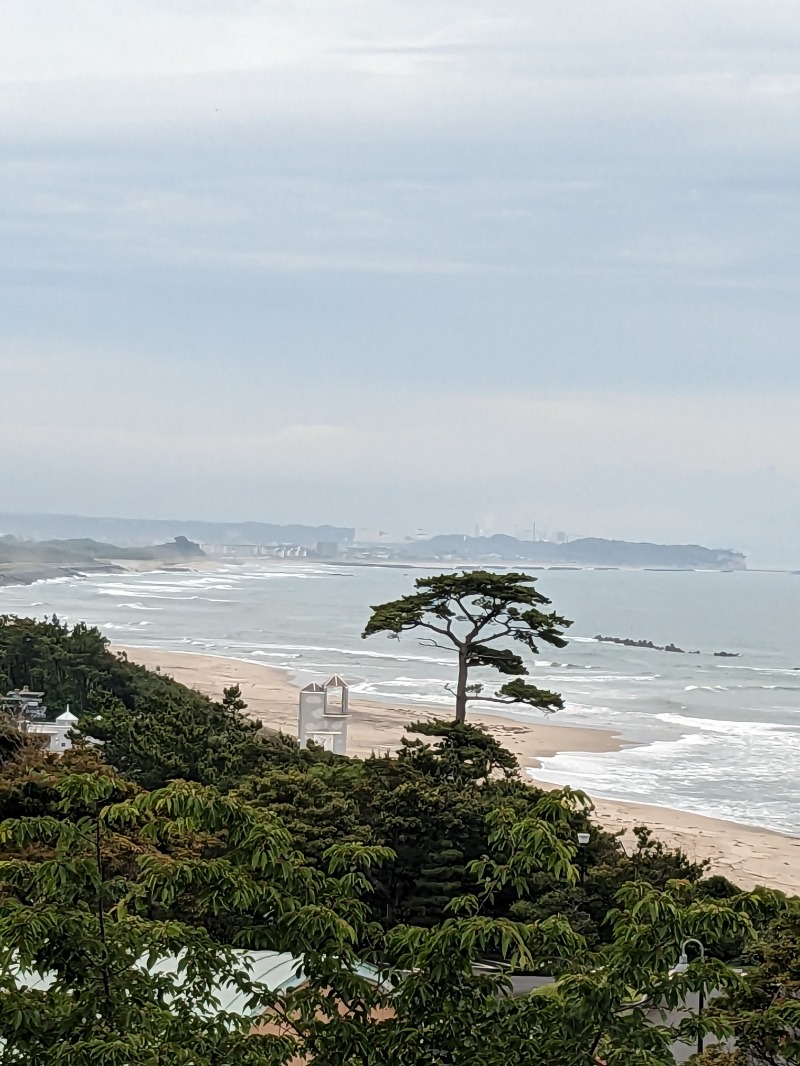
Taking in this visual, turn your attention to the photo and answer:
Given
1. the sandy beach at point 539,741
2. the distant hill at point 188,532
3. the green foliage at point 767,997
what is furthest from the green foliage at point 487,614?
the distant hill at point 188,532

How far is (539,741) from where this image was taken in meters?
30.6

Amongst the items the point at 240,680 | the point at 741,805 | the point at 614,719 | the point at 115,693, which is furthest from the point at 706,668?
the point at 115,693

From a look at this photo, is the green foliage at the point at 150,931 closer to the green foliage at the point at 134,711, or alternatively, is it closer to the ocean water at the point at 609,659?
the green foliage at the point at 134,711

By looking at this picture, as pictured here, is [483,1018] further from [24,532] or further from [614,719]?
[24,532]

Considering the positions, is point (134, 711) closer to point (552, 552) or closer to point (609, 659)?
point (609, 659)

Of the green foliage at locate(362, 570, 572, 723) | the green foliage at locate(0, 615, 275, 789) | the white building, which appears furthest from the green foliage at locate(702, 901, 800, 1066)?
the white building

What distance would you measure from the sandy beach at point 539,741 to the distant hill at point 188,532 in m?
103

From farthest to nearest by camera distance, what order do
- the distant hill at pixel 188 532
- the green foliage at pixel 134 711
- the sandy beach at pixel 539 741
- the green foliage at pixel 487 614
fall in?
1. the distant hill at pixel 188 532
2. the sandy beach at pixel 539 741
3. the green foliage at pixel 487 614
4. the green foliage at pixel 134 711

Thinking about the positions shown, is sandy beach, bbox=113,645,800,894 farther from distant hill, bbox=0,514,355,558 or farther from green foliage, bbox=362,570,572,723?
distant hill, bbox=0,514,355,558

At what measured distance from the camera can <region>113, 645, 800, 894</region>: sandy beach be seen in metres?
19.5

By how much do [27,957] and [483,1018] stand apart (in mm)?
1513

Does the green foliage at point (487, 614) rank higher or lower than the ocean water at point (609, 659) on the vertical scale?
higher

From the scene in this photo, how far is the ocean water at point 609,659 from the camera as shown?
26.9 meters

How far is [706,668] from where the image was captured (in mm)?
53125
